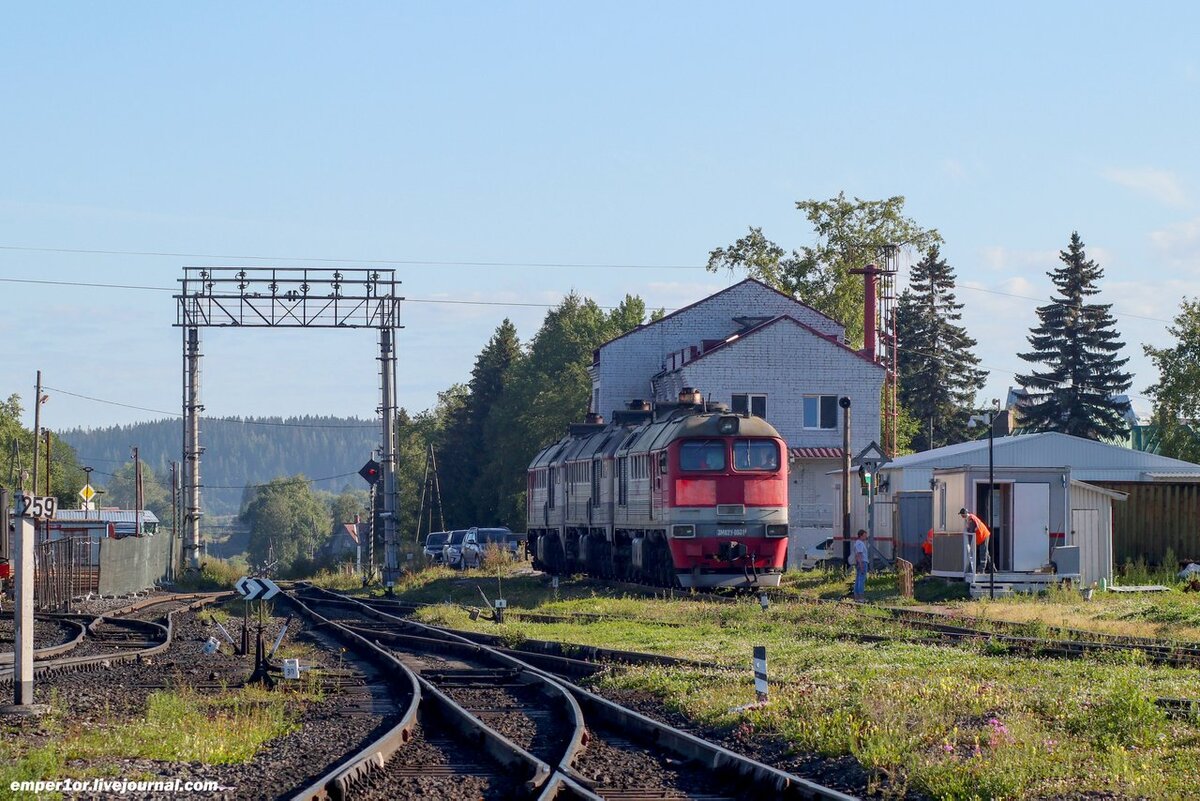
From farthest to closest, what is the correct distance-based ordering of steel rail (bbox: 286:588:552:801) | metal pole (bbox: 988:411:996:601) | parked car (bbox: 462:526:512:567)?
parked car (bbox: 462:526:512:567) → metal pole (bbox: 988:411:996:601) → steel rail (bbox: 286:588:552:801)

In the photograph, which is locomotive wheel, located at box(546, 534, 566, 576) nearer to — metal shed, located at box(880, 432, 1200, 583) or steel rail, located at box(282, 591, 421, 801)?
metal shed, located at box(880, 432, 1200, 583)

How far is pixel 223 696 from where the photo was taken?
49.7 feet

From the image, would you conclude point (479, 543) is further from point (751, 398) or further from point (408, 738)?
point (408, 738)

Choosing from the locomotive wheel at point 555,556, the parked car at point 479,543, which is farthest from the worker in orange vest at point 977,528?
the parked car at point 479,543

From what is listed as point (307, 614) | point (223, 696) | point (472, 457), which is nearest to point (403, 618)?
point (307, 614)

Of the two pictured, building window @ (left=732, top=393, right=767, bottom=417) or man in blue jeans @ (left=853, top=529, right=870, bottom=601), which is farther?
building window @ (left=732, top=393, right=767, bottom=417)

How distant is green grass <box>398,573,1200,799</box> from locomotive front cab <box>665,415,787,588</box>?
7.72 metres

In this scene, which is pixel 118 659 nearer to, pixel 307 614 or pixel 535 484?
pixel 307 614

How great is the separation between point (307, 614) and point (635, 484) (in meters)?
7.97

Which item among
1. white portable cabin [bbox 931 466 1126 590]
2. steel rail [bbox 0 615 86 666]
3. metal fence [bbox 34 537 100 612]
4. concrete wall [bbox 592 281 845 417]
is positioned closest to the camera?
steel rail [bbox 0 615 86 666]

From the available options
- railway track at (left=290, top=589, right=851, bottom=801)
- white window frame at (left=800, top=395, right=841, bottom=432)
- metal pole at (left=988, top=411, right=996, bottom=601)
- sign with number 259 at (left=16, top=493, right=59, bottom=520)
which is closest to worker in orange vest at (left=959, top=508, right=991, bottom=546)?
metal pole at (left=988, top=411, right=996, bottom=601)

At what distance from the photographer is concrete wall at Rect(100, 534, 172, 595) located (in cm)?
4152

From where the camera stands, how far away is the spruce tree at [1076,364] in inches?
2717

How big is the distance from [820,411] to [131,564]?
23.8 meters
